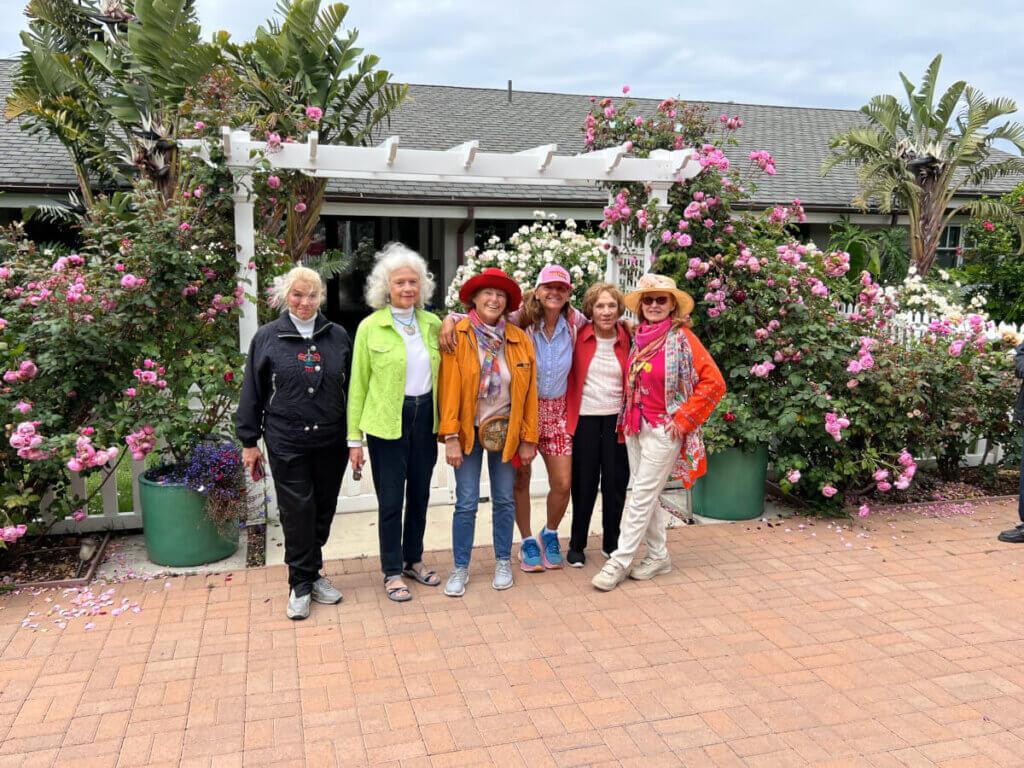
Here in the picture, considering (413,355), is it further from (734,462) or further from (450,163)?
(734,462)

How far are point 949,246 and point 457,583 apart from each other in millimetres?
14623

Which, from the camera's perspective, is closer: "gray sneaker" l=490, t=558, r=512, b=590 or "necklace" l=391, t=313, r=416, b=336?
"necklace" l=391, t=313, r=416, b=336

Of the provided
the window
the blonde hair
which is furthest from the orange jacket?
the window

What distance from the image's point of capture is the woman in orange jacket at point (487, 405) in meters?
4.07

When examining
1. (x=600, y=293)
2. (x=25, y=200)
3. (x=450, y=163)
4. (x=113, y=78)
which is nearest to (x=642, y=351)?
(x=600, y=293)

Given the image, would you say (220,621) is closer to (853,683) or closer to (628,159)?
(853,683)

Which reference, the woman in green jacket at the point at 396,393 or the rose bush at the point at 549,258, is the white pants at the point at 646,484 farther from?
the rose bush at the point at 549,258

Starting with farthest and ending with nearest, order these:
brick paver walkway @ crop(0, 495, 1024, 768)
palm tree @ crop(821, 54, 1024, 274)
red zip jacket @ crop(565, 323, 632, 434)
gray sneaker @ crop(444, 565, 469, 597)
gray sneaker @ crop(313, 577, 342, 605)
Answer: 1. palm tree @ crop(821, 54, 1024, 274)
2. red zip jacket @ crop(565, 323, 632, 434)
3. gray sneaker @ crop(444, 565, 469, 597)
4. gray sneaker @ crop(313, 577, 342, 605)
5. brick paver walkway @ crop(0, 495, 1024, 768)

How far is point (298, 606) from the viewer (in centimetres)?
402

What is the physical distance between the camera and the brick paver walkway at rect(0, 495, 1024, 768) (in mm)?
3010

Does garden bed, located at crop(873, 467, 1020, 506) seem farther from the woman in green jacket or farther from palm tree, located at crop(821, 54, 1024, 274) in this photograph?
palm tree, located at crop(821, 54, 1024, 274)

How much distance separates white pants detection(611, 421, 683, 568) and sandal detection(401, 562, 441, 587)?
1009 millimetres

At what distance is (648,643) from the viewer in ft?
12.6

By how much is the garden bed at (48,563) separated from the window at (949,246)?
1514 centimetres
